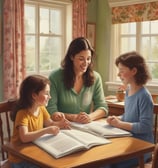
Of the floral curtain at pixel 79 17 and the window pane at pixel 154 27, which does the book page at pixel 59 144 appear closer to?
the floral curtain at pixel 79 17

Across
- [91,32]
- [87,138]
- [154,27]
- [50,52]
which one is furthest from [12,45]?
[87,138]

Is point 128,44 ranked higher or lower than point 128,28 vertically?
lower

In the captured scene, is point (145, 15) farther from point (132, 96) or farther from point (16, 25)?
point (132, 96)

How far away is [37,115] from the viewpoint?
194 cm

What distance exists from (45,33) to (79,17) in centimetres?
53

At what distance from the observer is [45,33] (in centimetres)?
471

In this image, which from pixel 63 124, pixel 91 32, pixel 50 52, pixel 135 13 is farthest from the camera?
pixel 91 32

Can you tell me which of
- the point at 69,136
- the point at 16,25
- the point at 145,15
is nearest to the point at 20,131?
the point at 69,136

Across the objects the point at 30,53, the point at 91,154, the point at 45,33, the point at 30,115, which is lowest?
the point at 91,154

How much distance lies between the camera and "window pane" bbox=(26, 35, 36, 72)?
4519 millimetres

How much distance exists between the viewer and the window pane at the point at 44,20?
4649 millimetres

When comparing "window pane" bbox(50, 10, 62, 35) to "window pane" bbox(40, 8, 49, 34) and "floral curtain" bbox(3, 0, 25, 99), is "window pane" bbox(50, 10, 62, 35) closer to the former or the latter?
"window pane" bbox(40, 8, 49, 34)

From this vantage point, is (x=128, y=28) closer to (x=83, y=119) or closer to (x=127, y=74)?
(x=127, y=74)

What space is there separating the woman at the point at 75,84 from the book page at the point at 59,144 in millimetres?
492
